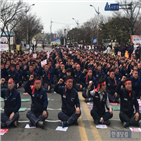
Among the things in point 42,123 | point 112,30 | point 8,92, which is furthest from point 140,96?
point 112,30

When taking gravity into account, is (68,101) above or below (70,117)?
above

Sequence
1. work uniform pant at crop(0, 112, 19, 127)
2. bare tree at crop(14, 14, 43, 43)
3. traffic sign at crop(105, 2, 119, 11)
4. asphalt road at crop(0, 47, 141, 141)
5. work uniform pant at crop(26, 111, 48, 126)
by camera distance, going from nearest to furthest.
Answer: asphalt road at crop(0, 47, 141, 141) → work uniform pant at crop(0, 112, 19, 127) → work uniform pant at crop(26, 111, 48, 126) → traffic sign at crop(105, 2, 119, 11) → bare tree at crop(14, 14, 43, 43)

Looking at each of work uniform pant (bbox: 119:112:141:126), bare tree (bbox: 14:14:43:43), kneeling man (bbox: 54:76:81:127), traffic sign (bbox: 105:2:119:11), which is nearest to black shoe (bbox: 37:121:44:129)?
kneeling man (bbox: 54:76:81:127)

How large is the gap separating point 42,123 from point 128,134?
2.21 m

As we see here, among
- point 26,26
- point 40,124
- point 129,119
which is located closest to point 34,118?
point 40,124

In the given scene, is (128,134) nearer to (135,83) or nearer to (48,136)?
(48,136)

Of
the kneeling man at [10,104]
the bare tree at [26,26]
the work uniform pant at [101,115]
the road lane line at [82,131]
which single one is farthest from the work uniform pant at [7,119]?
the bare tree at [26,26]

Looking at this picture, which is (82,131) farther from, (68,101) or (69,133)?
(68,101)

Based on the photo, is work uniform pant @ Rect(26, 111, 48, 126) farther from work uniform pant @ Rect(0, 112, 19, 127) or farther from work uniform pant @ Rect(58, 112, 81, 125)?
work uniform pant @ Rect(58, 112, 81, 125)

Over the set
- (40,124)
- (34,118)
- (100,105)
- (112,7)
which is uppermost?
(112,7)

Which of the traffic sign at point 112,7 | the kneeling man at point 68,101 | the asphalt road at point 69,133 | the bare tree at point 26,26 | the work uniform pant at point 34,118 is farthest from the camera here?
the bare tree at point 26,26

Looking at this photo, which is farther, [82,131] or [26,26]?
[26,26]

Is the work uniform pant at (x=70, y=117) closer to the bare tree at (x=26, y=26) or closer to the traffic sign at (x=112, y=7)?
the traffic sign at (x=112, y=7)

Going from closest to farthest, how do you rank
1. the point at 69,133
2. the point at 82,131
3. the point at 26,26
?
the point at 69,133 < the point at 82,131 < the point at 26,26
